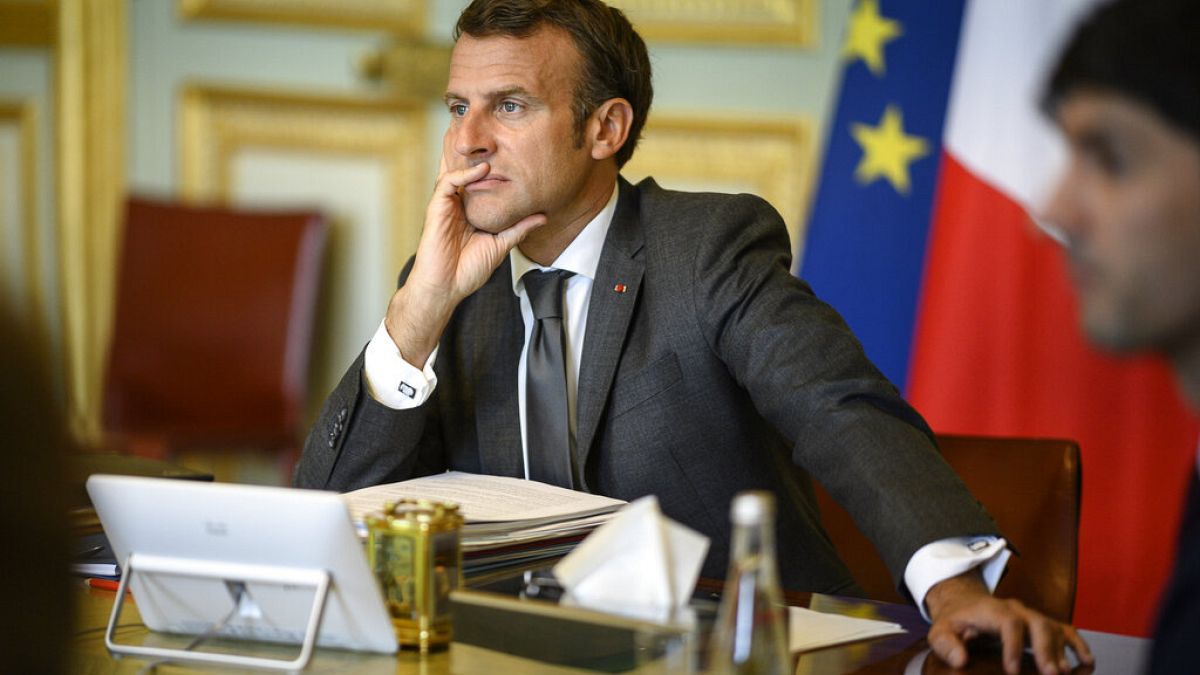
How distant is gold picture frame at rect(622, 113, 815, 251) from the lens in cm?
405

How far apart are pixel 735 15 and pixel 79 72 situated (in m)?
2.23

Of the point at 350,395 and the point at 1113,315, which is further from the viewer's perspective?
the point at 350,395

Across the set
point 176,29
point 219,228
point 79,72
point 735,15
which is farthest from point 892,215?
point 79,72

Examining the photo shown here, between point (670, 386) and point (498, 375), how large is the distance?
0.96 feet

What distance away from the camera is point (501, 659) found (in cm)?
129

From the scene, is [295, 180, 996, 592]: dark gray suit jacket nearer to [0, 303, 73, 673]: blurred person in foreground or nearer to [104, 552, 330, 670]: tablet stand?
[104, 552, 330, 670]: tablet stand

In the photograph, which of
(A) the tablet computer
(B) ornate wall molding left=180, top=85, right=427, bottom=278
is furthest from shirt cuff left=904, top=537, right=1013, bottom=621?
(B) ornate wall molding left=180, top=85, right=427, bottom=278

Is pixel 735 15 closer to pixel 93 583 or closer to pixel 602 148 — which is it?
pixel 602 148

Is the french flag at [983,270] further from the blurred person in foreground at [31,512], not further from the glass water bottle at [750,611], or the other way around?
the blurred person in foreground at [31,512]

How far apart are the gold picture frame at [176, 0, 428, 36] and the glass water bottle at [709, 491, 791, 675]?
11.8ft

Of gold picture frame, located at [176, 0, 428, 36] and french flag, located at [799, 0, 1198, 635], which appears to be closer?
french flag, located at [799, 0, 1198, 635]

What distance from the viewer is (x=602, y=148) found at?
7.80 ft

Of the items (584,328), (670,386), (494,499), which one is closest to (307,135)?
(584,328)

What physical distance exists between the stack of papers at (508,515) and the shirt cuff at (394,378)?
1.35 feet
